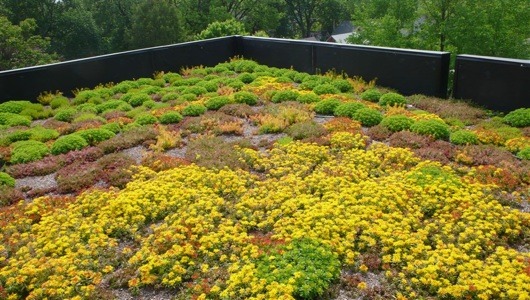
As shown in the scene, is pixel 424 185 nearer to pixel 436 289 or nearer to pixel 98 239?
pixel 436 289

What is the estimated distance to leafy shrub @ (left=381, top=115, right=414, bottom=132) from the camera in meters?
10.9

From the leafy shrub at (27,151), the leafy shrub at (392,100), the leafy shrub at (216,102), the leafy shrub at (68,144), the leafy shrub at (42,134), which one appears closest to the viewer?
the leafy shrub at (27,151)

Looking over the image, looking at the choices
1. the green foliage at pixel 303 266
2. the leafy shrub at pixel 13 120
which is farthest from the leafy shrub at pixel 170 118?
the green foliage at pixel 303 266

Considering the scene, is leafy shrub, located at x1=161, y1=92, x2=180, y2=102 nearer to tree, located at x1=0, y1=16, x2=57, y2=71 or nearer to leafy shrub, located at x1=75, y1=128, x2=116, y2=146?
leafy shrub, located at x1=75, y1=128, x2=116, y2=146

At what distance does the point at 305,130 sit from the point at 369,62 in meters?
5.55

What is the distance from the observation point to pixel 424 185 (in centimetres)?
806

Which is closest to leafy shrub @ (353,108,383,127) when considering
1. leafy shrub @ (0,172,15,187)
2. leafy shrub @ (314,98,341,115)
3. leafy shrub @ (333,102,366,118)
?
leafy shrub @ (333,102,366,118)

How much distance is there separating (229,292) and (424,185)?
4.23 metres

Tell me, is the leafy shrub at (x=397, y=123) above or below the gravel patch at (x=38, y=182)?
above

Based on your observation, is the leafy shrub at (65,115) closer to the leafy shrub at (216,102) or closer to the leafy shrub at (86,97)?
the leafy shrub at (86,97)

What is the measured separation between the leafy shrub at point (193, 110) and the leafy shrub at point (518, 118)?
809 cm

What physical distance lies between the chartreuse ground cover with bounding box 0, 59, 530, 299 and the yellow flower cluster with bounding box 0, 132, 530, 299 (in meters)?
Answer: 0.03

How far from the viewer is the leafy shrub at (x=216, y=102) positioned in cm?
1364

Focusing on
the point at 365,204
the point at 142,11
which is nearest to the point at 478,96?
the point at 365,204
